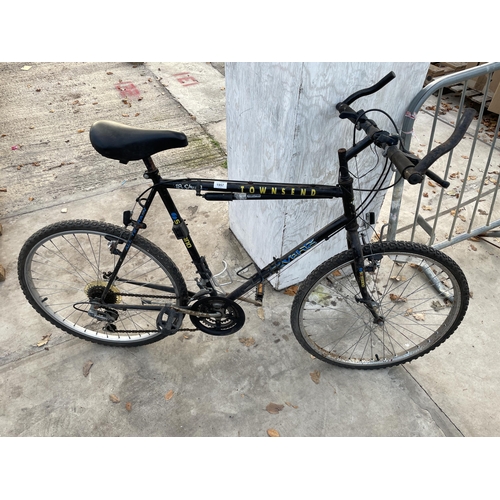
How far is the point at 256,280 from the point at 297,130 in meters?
0.92

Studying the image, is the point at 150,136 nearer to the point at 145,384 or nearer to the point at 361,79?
the point at 361,79

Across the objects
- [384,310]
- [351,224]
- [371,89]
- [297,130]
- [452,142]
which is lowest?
[384,310]

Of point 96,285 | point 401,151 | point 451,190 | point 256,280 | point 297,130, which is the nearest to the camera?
point 401,151

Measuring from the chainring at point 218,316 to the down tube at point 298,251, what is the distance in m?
0.07

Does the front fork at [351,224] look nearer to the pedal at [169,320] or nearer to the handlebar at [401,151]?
the handlebar at [401,151]

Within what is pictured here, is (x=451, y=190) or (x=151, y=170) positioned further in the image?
(x=451, y=190)

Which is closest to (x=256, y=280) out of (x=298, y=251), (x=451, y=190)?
(x=298, y=251)

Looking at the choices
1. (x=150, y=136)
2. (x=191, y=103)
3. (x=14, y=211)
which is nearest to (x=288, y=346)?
(x=150, y=136)

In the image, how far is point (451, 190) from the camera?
4172 millimetres

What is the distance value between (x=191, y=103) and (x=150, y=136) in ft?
13.1

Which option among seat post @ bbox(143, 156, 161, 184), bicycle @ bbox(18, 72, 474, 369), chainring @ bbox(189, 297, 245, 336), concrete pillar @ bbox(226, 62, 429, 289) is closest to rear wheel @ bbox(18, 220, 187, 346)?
bicycle @ bbox(18, 72, 474, 369)

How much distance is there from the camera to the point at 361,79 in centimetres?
220

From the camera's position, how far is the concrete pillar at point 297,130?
215 cm

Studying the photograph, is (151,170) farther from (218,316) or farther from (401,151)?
(401,151)
